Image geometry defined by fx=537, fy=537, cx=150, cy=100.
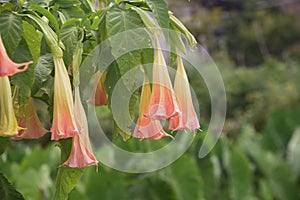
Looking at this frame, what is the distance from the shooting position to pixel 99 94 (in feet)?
2.33

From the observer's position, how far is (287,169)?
2729mm

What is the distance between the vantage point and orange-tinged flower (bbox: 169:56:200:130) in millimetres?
625

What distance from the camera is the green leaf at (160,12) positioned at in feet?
1.97

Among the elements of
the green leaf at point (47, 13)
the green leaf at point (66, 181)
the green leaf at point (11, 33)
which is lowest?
the green leaf at point (66, 181)

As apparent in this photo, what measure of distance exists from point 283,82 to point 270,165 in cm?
440

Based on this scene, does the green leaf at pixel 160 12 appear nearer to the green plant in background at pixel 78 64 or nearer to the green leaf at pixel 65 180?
the green plant in background at pixel 78 64

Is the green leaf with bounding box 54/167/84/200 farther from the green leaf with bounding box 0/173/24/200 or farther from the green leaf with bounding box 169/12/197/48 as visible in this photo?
the green leaf with bounding box 169/12/197/48

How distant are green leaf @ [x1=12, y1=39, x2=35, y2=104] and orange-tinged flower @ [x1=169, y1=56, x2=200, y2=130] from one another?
169 millimetres

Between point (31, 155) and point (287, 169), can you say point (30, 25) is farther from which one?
point (287, 169)

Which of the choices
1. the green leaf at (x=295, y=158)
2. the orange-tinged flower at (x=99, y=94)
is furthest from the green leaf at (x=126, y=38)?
the green leaf at (x=295, y=158)

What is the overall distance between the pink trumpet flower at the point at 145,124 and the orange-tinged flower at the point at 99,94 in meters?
0.08

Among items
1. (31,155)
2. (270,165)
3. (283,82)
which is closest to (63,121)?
(31,155)

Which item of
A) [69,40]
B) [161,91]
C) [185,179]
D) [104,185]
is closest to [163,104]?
[161,91]

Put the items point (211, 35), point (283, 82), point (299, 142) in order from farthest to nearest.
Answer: point (211, 35) < point (283, 82) < point (299, 142)
